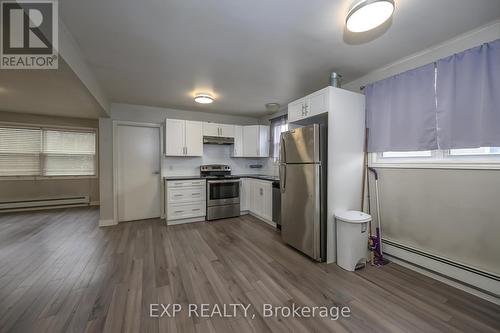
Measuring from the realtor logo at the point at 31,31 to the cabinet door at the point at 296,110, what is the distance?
269 centimetres

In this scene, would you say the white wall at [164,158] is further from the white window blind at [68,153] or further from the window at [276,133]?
the white window blind at [68,153]

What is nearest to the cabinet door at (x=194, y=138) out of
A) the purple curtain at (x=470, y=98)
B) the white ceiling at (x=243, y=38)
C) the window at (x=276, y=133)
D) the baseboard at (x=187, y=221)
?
the white ceiling at (x=243, y=38)

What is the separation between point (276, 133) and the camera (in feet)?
15.8

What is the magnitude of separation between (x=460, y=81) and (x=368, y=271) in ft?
7.36

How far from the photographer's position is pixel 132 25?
1786mm

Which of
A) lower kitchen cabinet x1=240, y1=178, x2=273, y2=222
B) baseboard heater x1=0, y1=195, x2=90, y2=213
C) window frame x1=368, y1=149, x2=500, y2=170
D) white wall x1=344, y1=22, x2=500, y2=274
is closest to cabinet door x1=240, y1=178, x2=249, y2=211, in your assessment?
lower kitchen cabinet x1=240, y1=178, x2=273, y2=222

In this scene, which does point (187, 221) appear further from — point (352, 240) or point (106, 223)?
point (352, 240)

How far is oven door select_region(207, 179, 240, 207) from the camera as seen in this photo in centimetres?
418

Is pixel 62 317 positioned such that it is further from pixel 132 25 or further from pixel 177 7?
pixel 177 7

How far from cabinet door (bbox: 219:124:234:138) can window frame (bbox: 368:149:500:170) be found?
3087 millimetres

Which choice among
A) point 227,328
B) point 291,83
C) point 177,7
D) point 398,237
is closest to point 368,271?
point 398,237

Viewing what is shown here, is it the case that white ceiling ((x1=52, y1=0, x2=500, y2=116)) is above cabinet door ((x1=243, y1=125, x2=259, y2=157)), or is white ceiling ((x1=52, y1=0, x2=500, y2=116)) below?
above

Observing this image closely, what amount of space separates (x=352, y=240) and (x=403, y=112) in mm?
1685

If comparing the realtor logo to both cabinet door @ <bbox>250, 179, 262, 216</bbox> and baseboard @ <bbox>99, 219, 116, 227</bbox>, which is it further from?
cabinet door @ <bbox>250, 179, 262, 216</bbox>
